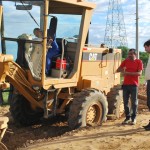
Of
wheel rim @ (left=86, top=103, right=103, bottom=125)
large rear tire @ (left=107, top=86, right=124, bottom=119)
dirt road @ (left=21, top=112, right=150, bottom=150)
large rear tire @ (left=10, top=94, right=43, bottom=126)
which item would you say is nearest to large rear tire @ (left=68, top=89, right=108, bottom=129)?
wheel rim @ (left=86, top=103, right=103, bottom=125)

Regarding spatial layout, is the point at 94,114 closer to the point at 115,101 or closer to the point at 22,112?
the point at 115,101

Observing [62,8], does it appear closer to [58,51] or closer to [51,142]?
[58,51]

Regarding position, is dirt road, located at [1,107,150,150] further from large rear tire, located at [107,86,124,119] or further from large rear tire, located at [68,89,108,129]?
large rear tire, located at [107,86,124,119]

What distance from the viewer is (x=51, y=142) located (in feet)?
27.2

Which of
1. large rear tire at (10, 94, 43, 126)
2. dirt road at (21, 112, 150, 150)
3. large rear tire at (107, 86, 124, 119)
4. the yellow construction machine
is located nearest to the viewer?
dirt road at (21, 112, 150, 150)

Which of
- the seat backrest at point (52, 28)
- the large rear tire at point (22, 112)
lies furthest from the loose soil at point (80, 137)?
the seat backrest at point (52, 28)

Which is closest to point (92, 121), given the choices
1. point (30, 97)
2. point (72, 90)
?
point (72, 90)

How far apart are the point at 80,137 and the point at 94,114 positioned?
184 centimetres

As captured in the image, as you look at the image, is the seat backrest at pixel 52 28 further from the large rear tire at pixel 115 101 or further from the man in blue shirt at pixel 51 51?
the large rear tire at pixel 115 101

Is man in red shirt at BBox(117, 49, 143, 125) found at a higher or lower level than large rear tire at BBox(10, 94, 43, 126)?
higher

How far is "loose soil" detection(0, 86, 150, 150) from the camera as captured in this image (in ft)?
26.2

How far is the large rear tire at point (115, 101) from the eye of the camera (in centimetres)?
1148

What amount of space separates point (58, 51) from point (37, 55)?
715 mm

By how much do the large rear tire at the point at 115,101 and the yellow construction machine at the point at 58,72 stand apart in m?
0.03
